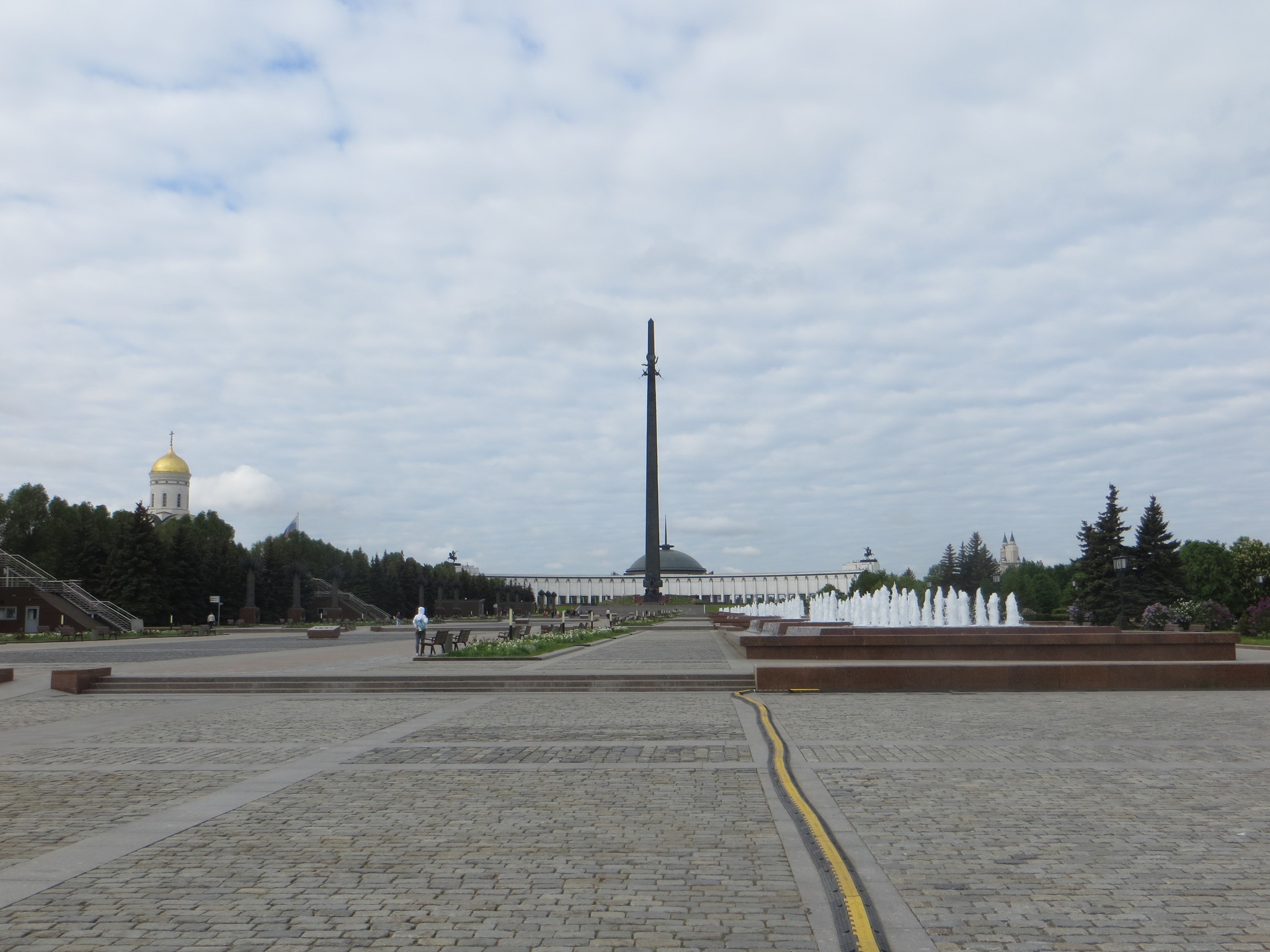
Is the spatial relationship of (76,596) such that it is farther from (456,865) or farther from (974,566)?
(974,566)

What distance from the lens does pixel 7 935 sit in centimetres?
480

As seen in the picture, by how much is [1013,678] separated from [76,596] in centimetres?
5185

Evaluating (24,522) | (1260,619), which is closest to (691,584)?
(24,522)

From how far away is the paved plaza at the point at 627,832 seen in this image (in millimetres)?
4906

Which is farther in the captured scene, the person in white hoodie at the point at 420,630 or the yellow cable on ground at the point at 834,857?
the person in white hoodie at the point at 420,630

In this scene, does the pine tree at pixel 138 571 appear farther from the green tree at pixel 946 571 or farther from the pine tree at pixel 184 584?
the green tree at pixel 946 571

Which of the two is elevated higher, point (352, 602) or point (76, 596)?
point (76, 596)

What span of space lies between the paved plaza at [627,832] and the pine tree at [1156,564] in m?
44.6

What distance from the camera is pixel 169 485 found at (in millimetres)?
108062

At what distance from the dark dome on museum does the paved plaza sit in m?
166

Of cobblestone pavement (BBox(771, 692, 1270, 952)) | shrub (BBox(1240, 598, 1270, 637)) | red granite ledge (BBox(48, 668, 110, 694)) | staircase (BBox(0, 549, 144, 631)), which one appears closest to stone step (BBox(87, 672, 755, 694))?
red granite ledge (BBox(48, 668, 110, 694))

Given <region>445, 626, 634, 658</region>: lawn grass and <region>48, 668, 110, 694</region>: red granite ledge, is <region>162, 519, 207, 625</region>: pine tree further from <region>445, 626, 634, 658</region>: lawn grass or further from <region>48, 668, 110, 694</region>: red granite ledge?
<region>48, 668, 110, 694</region>: red granite ledge

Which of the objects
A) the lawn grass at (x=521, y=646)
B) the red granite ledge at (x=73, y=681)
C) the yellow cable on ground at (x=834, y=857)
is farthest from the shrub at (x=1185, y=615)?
the red granite ledge at (x=73, y=681)

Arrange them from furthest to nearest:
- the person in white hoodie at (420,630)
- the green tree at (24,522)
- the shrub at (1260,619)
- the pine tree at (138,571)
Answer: the green tree at (24,522) < the pine tree at (138,571) < the shrub at (1260,619) < the person in white hoodie at (420,630)
